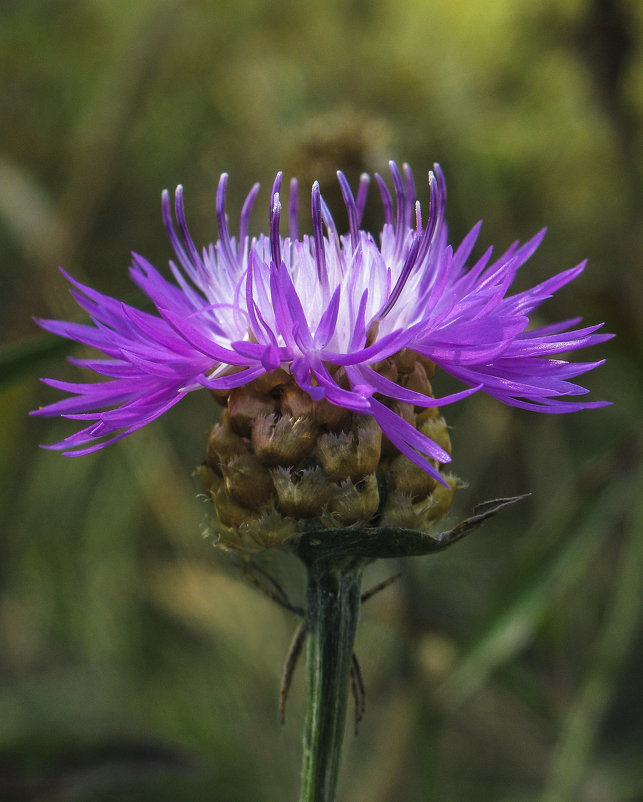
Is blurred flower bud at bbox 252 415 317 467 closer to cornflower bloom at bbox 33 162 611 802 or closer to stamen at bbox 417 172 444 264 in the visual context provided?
cornflower bloom at bbox 33 162 611 802

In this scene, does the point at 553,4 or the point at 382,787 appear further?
the point at 553,4

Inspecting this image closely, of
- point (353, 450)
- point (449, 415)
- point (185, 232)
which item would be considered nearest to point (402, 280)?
point (353, 450)

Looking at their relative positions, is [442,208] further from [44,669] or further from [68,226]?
[44,669]

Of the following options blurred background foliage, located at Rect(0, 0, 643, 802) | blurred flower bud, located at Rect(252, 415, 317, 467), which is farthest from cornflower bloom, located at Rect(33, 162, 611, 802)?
blurred background foliage, located at Rect(0, 0, 643, 802)

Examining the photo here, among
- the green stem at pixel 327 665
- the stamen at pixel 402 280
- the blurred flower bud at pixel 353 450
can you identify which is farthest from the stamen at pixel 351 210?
the green stem at pixel 327 665

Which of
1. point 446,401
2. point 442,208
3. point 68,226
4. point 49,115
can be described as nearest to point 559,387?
point 446,401
